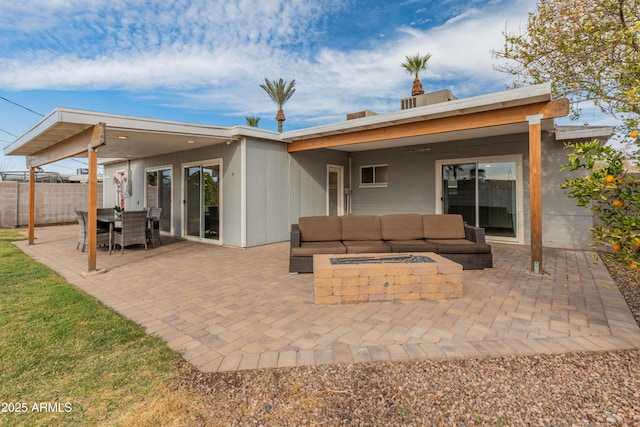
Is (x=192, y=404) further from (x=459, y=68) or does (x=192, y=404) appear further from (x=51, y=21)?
(x=51, y=21)

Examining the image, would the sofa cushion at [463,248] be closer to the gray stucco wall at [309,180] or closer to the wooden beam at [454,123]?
the wooden beam at [454,123]

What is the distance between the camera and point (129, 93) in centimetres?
1623

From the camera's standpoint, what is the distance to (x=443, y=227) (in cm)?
551

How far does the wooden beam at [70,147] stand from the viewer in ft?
15.8

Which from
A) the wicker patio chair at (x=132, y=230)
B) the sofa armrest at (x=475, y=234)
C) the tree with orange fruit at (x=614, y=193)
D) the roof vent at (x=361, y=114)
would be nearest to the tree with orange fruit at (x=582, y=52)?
the sofa armrest at (x=475, y=234)

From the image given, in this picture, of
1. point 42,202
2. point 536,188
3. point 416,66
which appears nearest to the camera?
point 536,188

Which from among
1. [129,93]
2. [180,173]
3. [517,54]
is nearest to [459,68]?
[517,54]

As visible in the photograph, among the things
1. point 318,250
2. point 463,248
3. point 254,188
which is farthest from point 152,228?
point 463,248

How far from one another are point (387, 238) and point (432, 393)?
367cm

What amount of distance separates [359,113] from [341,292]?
6069 millimetres

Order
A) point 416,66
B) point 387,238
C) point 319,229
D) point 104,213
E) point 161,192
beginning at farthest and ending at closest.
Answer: point 416,66, point 161,192, point 104,213, point 387,238, point 319,229

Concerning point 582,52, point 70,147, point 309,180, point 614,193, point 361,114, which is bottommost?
point 614,193

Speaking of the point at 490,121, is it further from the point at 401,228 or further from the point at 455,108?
the point at 401,228

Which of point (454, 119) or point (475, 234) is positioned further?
point (454, 119)
